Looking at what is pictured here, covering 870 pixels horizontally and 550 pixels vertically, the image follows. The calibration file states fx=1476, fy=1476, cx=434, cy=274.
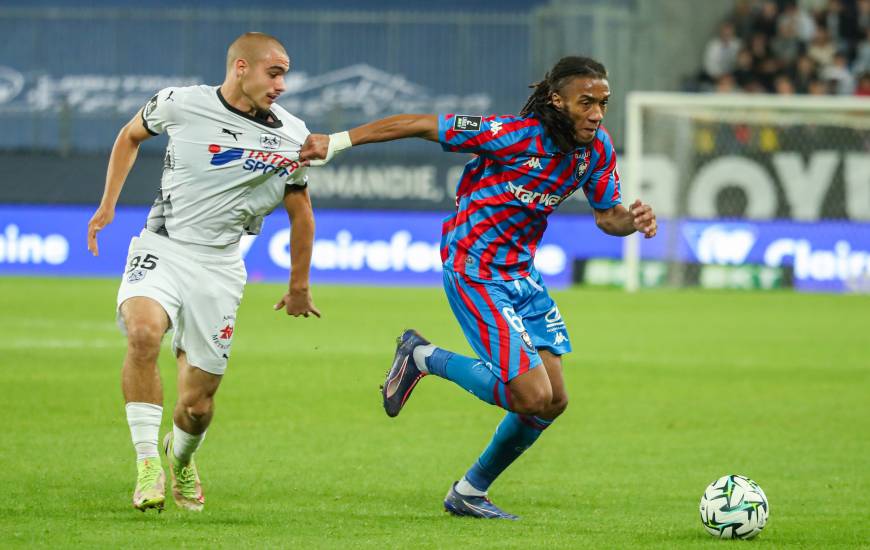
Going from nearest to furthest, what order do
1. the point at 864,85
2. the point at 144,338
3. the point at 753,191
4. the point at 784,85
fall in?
the point at 144,338 → the point at 753,191 → the point at 864,85 → the point at 784,85

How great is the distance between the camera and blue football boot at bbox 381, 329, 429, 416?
726cm

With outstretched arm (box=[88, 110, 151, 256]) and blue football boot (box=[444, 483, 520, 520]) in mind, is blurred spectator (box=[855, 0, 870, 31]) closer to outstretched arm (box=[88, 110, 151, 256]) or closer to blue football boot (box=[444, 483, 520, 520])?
blue football boot (box=[444, 483, 520, 520])

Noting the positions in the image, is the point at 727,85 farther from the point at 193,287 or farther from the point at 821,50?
the point at 193,287

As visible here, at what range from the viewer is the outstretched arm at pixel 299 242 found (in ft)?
23.2

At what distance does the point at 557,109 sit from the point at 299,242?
139cm

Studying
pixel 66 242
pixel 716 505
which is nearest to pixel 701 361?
pixel 716 505

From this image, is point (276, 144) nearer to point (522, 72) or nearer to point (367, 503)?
point (367, 503)

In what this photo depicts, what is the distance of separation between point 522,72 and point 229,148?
2008cm

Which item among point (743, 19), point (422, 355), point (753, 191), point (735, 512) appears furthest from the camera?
point (743, 19)

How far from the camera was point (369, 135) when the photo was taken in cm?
639

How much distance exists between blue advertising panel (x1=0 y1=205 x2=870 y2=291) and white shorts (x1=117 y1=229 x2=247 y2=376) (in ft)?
50.7

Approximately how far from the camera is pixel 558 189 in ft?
22.7

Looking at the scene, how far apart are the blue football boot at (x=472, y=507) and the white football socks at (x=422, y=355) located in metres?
0.64

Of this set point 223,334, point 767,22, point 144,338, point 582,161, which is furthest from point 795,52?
point 144,338
